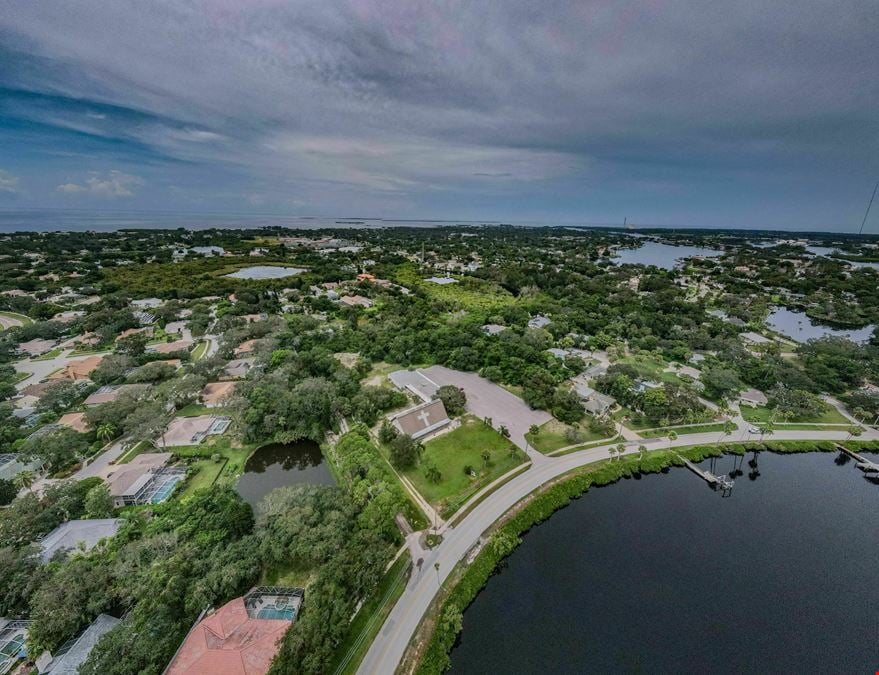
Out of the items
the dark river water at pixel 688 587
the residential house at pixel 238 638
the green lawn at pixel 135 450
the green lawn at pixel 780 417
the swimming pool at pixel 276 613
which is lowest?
the dark river water at pixel 688 587

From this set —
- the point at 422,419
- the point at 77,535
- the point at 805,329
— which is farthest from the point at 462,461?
the point at 805,329

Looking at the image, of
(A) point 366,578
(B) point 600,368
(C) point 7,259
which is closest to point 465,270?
(B) point 600,368

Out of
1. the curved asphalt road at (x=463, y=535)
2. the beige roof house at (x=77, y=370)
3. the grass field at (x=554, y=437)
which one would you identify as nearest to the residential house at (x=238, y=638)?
the curved asphalt road at (x=463, y=535)

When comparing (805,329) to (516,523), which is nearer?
(516,523)

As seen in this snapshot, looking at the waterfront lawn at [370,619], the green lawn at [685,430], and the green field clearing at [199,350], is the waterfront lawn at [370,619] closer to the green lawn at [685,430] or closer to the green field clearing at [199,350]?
the green lawn at [685,430]

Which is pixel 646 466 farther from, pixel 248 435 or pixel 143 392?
pixel 143 392

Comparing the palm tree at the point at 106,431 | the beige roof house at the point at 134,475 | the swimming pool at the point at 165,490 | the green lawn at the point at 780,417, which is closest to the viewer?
the beige roof house at the point at 134,475

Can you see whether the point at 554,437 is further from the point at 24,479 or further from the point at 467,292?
the point at 467,292

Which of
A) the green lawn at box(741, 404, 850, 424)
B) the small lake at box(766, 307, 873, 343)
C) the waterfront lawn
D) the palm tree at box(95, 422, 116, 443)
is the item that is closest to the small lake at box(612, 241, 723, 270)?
the small lake at box(766, 307, 873, 343)

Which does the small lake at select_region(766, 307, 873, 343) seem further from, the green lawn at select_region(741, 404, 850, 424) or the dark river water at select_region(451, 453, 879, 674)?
the dark river water at select_region(451, 453, 879, 674)
